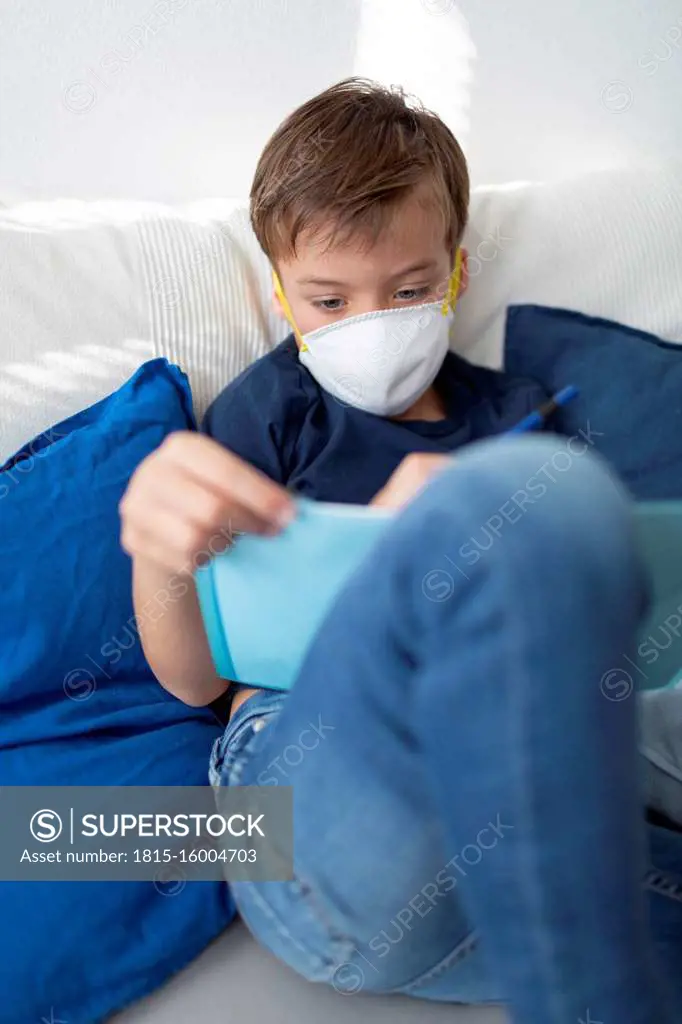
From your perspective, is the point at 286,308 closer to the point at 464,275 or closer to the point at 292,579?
the point at 464,275

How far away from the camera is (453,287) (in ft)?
3.19

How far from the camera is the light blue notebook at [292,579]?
0.57 meters

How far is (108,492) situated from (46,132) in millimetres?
545

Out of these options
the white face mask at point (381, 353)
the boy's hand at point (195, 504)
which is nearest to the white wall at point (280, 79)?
the white face mask at point (381, 353)

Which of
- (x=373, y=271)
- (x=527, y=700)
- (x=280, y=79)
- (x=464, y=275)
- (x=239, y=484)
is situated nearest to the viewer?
(x=527, y=700)

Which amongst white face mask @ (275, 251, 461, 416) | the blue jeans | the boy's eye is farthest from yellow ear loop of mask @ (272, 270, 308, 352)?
the blue jeans

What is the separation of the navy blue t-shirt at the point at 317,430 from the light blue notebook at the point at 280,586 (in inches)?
9.3

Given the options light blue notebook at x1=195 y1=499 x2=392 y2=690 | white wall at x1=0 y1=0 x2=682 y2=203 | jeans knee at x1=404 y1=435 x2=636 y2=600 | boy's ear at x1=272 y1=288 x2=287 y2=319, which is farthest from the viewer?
white wall at x1=0 y1=0 x2=682 y2=203

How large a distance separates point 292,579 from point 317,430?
36cm

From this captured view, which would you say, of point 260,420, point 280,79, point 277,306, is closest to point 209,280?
point 277,306

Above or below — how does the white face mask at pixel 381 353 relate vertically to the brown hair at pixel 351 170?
below

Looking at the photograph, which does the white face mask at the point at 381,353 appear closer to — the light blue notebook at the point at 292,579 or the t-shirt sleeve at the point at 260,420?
the t-shirt sleeve at the point at 260,420

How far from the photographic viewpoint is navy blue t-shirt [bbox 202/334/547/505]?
92 centimetres

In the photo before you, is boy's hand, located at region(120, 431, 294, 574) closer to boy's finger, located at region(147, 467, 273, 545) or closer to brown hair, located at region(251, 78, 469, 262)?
boy's finger, located at region(147, 467, 273, 545)
